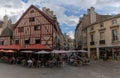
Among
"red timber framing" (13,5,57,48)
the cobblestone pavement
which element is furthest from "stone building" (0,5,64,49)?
the cobblestone pavement

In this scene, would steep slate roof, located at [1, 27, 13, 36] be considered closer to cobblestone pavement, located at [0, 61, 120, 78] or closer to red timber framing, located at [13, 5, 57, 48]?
red timber framing, located at [13, 5, 57, 48]

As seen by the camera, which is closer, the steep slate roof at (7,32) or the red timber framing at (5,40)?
the red timber framing at (5,40)

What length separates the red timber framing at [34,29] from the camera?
32.8 metres

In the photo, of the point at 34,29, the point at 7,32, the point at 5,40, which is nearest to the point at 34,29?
the point at 34,29

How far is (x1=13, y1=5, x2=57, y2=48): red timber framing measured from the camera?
108ft

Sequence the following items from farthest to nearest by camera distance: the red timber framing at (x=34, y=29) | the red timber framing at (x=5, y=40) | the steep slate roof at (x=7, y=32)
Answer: the steep slate roof at (x=7, y=32) < the red timber framing at (x=5, y=40) < the red timber framing at (x=34, y=29)

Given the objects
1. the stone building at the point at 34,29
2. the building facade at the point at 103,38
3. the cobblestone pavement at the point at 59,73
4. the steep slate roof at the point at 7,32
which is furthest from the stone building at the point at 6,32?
the cobblestone pavement at the point at 59,73

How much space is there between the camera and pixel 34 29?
34.0 meters

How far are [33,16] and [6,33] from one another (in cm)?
778

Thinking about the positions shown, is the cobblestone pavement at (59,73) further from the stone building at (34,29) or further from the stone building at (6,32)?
the stone building at (6,32)

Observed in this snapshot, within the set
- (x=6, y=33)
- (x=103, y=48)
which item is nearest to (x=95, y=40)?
(x=103, y=48)

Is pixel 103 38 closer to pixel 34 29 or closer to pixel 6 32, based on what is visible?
pixel 34 29

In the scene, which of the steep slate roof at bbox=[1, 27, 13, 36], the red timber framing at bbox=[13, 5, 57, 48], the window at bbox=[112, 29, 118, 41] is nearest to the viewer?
the window at bbox=[112, 29, 118, 41]

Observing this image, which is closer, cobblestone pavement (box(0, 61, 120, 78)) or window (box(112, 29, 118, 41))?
cobblestone pavement (box(0, 61, 120, 78))
